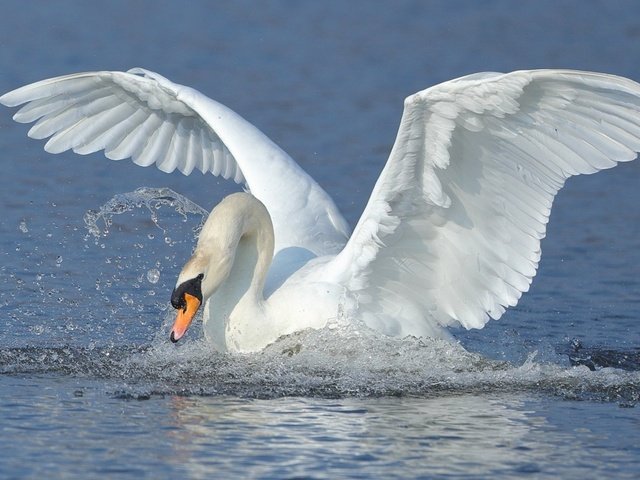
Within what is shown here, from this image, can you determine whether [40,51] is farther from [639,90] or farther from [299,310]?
[639,90]

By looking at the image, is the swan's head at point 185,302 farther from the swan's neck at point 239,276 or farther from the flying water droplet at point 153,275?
the flying water droplet at point 153,275

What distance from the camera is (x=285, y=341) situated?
9266 millimetres

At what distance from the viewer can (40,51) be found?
65.5 ft

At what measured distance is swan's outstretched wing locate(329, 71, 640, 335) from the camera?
27.6ft

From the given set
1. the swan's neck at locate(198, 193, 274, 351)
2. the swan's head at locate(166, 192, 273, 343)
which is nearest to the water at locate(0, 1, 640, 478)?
the swan's neck at locate(198, 193, 274, 351)

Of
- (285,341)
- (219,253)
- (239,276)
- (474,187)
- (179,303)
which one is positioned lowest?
(285,341)

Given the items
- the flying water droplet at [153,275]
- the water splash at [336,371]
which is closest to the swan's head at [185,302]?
the water splash at [336,371]

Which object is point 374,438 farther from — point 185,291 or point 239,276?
point 239,276

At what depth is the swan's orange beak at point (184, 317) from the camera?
8.86 meters

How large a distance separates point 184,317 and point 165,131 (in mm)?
2891

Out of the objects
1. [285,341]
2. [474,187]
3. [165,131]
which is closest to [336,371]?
[285,341]

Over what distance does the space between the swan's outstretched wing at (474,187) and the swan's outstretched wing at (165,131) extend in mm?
1016

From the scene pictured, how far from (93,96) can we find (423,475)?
15.7ft

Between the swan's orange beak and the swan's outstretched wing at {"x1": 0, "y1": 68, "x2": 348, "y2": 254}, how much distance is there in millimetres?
1393
